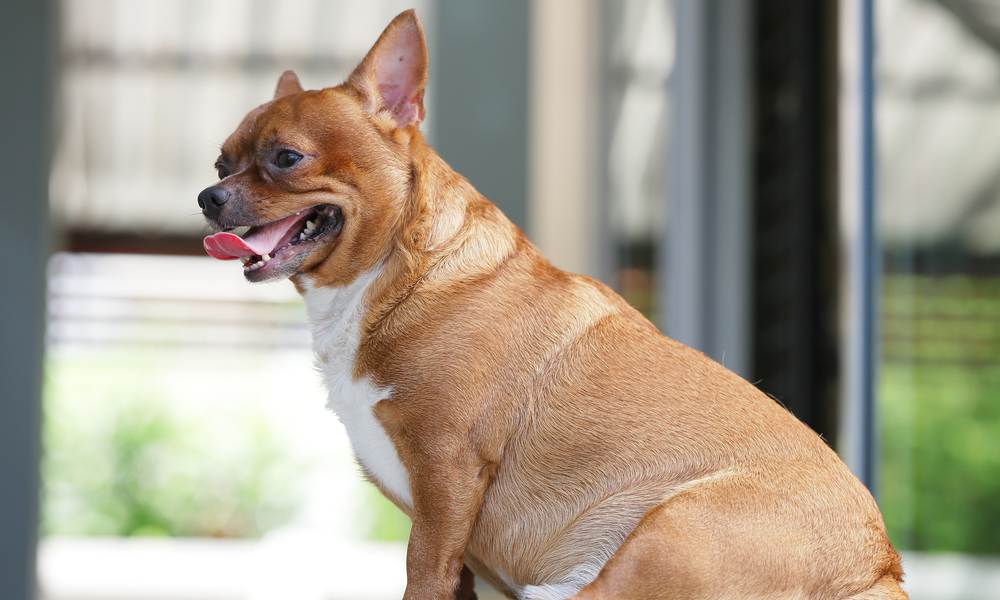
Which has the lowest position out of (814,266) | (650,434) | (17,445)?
(17,445)

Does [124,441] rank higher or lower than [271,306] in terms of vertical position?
lower

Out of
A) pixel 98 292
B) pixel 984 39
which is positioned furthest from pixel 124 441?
pixel 984 39

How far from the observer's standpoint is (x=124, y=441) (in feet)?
19.7

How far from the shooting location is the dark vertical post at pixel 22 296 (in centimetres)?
293

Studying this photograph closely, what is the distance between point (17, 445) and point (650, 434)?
2.54m

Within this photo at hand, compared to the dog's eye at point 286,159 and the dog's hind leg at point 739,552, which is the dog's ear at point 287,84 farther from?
the dog's hind leg at point 739,552

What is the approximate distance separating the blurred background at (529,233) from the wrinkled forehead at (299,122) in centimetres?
58

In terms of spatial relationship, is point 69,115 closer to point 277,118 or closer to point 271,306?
point 271,306

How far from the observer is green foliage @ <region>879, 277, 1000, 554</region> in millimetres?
1791

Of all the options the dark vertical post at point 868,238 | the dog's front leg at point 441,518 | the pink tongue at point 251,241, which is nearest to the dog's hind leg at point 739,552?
the dog's front leg at point 441,518

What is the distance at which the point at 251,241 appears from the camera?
989 millimetres

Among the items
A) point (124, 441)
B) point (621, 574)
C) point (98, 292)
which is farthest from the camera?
point (98, 292)

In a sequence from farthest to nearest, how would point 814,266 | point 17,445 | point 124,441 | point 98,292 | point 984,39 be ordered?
point 98,292 < point 124,441 < point 17,445 < point 814,266 < point 984,39

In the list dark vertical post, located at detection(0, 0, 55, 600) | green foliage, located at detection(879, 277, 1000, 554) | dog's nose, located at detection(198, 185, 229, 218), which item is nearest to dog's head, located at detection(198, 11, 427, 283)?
dog's nose, located at detection(198, 185, 229, 218)
